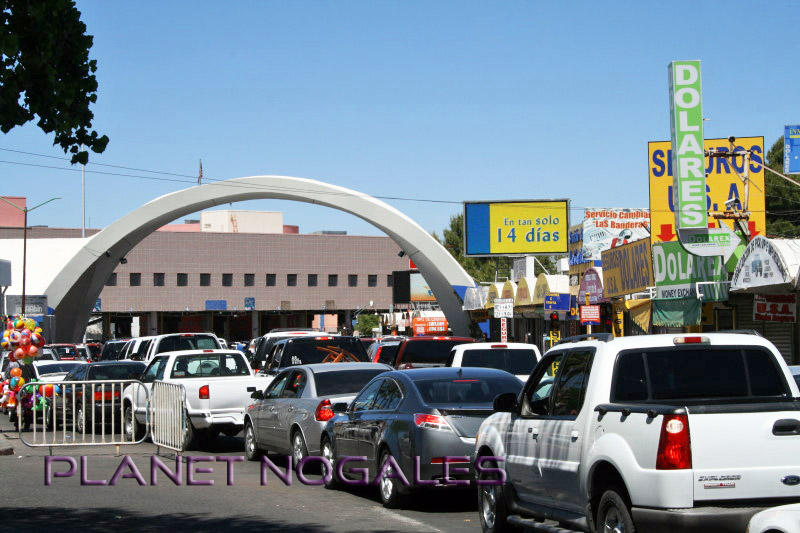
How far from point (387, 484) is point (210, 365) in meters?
9.57

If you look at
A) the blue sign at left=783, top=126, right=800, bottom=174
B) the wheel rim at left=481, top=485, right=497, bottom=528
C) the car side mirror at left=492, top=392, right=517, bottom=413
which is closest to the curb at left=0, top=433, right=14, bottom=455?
the wheel rim at left=481, top=485, right=497, bottom=528

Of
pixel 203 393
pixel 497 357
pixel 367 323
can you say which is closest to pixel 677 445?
pixel 497 357

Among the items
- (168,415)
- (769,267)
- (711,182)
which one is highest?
(711,182)

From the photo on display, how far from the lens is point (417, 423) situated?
11477 mm

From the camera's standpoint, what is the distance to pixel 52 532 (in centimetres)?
1031

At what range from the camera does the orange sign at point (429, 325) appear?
64.7 meters

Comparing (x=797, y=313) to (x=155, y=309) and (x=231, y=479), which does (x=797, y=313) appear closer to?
(x=231, y=479)

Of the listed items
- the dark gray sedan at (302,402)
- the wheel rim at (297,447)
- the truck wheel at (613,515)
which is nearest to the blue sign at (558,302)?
the dark gray sedan at (302,402)

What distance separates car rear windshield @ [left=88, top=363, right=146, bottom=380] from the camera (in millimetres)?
24095

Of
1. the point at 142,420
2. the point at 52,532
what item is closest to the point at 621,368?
the point at 52,532

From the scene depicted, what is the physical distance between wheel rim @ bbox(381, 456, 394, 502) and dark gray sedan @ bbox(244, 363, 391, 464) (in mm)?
2564

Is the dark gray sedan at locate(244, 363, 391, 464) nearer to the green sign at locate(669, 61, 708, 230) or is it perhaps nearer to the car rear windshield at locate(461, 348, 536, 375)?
the car rear windshield at locate(461, 348, 536, 375)

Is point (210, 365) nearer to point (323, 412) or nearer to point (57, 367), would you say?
point (323, 412)

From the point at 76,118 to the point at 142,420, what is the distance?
10.2 m
